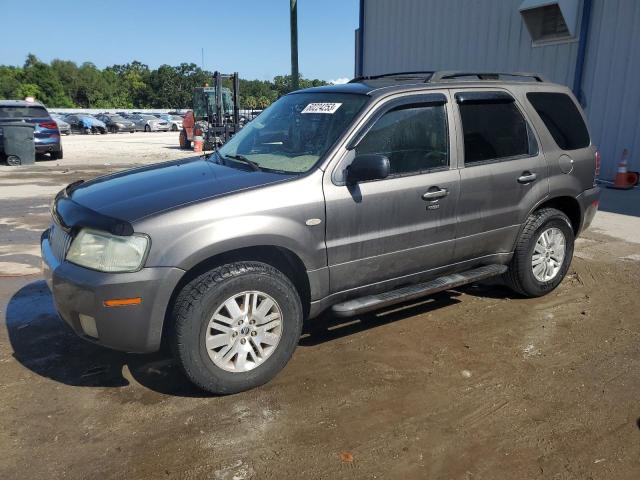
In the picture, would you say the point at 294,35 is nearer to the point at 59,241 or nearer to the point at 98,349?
the point at 98,349

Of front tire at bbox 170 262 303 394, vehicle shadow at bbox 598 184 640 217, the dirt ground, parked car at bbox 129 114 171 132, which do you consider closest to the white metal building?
vehicle shadow at bbox 598 184 640 217

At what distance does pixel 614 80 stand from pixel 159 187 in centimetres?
1113

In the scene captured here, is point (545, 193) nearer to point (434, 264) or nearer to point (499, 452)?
point (434, 264)

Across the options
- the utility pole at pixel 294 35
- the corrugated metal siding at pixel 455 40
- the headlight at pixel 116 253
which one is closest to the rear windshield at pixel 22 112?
the utility pole at pixel 294 35

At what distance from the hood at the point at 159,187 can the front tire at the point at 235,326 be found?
1.54ft

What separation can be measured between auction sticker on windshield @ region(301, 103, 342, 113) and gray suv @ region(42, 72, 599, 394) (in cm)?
1

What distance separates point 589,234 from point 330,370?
5253mm

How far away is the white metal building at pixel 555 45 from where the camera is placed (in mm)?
11086

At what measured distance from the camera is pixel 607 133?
1157 cm

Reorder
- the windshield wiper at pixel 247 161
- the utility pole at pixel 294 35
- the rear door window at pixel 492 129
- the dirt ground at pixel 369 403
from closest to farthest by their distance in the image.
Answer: the dirt ground at pixel 369 403, the windshield wiper at pixel 247 161, the rear door window at pixel 492 129, the utility pole at pixel 294 35

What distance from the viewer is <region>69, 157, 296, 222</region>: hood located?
3.05m

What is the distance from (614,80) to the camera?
11266 millimetres

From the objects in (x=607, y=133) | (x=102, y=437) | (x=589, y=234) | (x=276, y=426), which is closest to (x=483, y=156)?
(x=276, y=426)

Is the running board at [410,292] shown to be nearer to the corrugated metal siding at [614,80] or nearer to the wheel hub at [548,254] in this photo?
the wheel hub at [548,254]
